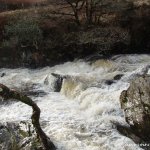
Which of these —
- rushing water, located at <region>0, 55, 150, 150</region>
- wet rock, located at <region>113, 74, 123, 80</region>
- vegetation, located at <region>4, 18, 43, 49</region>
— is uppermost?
vegetation, located at <region>4, 18, 43, 49</region>

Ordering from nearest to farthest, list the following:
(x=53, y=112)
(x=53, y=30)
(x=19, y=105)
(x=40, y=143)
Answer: (x=40, y=143), (x=53, y=112), (x=19, y=105), (x=53, y=30)

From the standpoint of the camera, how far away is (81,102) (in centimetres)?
1747

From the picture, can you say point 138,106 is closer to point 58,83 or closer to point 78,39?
point 58,83

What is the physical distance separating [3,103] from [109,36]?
798 cm

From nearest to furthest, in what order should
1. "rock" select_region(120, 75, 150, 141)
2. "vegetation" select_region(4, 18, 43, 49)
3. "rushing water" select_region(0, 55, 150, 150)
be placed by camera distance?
"rushing water" select_region(0, 55, 150, 150)
"rock" select_region(120, 75, 150, 141)
"vegetation" select_region(4, 18, 43, 49)

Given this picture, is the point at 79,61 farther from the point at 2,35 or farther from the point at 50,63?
the point at 2,35

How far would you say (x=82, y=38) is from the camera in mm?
23969

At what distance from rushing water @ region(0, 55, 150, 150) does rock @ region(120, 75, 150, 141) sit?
39 centimetres

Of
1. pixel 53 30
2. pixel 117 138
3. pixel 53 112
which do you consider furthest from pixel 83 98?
pixel 53 30

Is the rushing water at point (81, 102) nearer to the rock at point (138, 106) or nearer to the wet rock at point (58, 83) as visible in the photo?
the wet rock at point (58, 83)

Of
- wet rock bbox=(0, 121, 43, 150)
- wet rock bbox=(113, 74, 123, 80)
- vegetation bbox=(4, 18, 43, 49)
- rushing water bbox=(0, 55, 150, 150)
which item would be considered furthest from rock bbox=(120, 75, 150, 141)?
vegetation bbox=(4, 18, 43, 49)

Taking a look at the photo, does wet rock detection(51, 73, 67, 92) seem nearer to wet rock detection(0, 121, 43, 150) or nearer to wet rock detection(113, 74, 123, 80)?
wet rock detection(113, 74, 123, 80)

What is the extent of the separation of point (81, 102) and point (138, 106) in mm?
3298

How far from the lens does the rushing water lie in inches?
556
